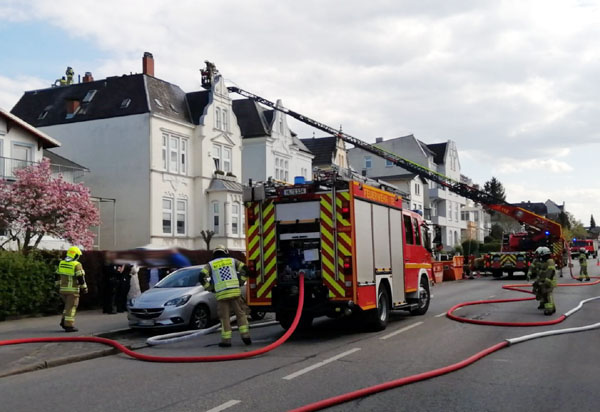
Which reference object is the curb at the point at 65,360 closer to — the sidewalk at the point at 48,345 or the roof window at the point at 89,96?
the sidewalk at the point at 48,345

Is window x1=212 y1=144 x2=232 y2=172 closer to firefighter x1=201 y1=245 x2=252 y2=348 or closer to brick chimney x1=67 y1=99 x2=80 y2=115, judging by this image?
brick chimney x1=67 y1=99 x2=80 y2=115

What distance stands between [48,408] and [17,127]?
79.3 feet

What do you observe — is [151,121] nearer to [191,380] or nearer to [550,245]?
[550,245]

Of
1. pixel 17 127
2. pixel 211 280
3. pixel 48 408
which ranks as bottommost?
pixel 48 408

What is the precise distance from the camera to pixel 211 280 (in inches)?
414

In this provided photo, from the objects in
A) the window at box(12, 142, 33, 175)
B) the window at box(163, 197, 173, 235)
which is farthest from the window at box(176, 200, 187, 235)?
the window at box(12, 142, 33, 175)

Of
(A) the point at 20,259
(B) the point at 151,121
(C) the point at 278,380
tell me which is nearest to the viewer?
(C) the point at 278,380

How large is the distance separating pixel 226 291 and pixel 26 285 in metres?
7.71

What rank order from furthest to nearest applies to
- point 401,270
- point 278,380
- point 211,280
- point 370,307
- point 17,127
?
point 17,127
point 401,270
point 370,307
point 211,280
point 278,380

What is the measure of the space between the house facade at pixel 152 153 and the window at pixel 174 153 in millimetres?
54

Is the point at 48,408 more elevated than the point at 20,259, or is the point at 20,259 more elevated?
the point at 20,259

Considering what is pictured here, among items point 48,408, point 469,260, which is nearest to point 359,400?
point 48,408

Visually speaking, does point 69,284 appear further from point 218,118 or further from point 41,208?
point 218,118

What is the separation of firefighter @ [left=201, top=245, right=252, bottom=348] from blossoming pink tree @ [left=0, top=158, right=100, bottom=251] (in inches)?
567
